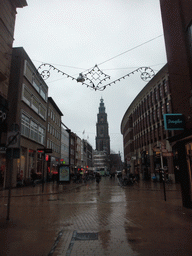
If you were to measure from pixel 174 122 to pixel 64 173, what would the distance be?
79.1 feet

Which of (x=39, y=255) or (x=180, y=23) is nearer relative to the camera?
(x=39, y=255)

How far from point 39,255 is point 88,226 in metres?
2.69

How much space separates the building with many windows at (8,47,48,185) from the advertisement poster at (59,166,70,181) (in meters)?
4.10

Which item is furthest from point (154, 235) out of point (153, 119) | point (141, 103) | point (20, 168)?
point (141, 103)

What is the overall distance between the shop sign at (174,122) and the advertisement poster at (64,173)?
23.7 m

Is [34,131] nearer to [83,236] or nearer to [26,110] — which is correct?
[26,110]

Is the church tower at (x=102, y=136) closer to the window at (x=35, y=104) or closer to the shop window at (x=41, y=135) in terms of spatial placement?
the shop window at (x=41, y=135)

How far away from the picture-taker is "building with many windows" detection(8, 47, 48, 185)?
2538 cm

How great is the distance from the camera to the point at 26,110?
92.0 ft

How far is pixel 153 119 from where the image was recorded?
40969 mm

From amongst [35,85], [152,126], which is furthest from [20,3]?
[152,126]

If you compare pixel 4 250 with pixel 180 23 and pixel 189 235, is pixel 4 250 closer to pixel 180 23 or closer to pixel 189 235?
pixel 189 235

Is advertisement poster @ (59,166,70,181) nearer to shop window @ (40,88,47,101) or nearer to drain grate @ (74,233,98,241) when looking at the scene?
shop window @ (40,88,47,101)

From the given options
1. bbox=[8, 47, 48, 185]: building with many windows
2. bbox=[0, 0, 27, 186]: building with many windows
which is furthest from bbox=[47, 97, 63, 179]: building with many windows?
bbox=[0, 0, 27, 186]: building with many windows
